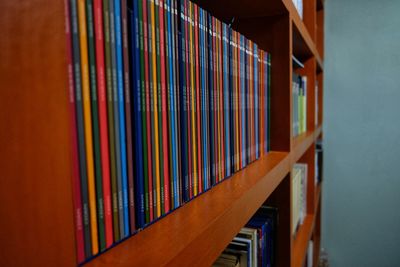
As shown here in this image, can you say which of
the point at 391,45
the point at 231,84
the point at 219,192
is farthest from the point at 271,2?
the point at 391,45

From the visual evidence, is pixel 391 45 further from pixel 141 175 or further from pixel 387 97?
pixel 141 175

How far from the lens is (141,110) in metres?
0.35

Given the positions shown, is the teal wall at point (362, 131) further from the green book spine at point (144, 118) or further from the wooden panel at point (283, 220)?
the green book spine at point (144, 118)

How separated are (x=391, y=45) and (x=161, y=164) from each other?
2.28 meters

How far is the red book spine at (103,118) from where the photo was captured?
0.29m

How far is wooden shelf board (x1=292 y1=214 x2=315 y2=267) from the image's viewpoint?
1143mm

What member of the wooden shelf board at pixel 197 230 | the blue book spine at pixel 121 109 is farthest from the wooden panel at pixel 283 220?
the blue book spine at pixel 121 109

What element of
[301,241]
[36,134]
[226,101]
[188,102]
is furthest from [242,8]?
[301,241]

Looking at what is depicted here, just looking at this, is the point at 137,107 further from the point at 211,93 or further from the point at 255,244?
the point at 255,244

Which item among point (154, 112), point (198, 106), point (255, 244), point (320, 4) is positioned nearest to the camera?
point (154, 112)

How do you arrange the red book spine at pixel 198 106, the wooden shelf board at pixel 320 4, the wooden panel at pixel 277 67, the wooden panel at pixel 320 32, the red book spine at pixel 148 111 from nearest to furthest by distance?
the red book spine at pixel 148 111, the red book spine at pixel 198 106, the wooden panel at pixel 277 67, the wooden shelf board at pixel 320 4, the wooden panel at pixel 320 32

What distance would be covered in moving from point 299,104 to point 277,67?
661 mm

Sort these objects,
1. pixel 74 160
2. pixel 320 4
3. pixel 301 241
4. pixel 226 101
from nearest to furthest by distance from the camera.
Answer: pixel 74 160 → pixel 226 101 → pixel 301 241 → pixel 320 4

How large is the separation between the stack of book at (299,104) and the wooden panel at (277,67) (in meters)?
0.44
